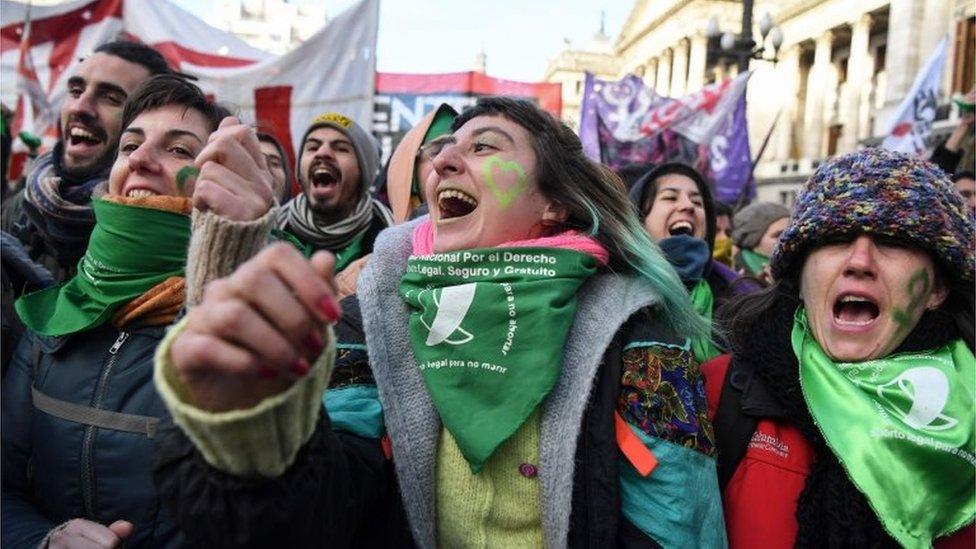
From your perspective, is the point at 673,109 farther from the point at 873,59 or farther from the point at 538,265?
the point at 873,59

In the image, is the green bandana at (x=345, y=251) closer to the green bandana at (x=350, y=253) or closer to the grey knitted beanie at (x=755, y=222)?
the green bandana at (x=350, y=253)

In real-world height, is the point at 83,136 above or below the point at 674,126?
below

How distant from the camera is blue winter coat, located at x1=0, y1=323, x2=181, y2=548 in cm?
166

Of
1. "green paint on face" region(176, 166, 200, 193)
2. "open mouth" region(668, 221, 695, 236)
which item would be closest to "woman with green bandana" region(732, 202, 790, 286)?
"open mouth" region(668, 221, 695, 236)

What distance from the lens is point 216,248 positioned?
1.34 m

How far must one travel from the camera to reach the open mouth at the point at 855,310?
1.87 metres

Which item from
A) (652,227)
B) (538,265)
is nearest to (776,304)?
(538,265)

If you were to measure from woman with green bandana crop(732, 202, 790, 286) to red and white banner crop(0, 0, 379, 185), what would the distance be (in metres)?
2.89

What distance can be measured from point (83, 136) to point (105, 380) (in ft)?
4.32

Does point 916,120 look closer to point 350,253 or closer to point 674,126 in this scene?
point 674,126

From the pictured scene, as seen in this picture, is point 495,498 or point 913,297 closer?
point 495,498

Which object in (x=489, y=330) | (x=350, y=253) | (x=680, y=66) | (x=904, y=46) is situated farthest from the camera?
(x=680, y=66)

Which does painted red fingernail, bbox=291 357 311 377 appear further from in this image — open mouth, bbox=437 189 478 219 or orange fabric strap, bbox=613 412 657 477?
open mouth, bbox=437 189 478 219

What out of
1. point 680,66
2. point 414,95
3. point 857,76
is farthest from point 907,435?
point 680,66
